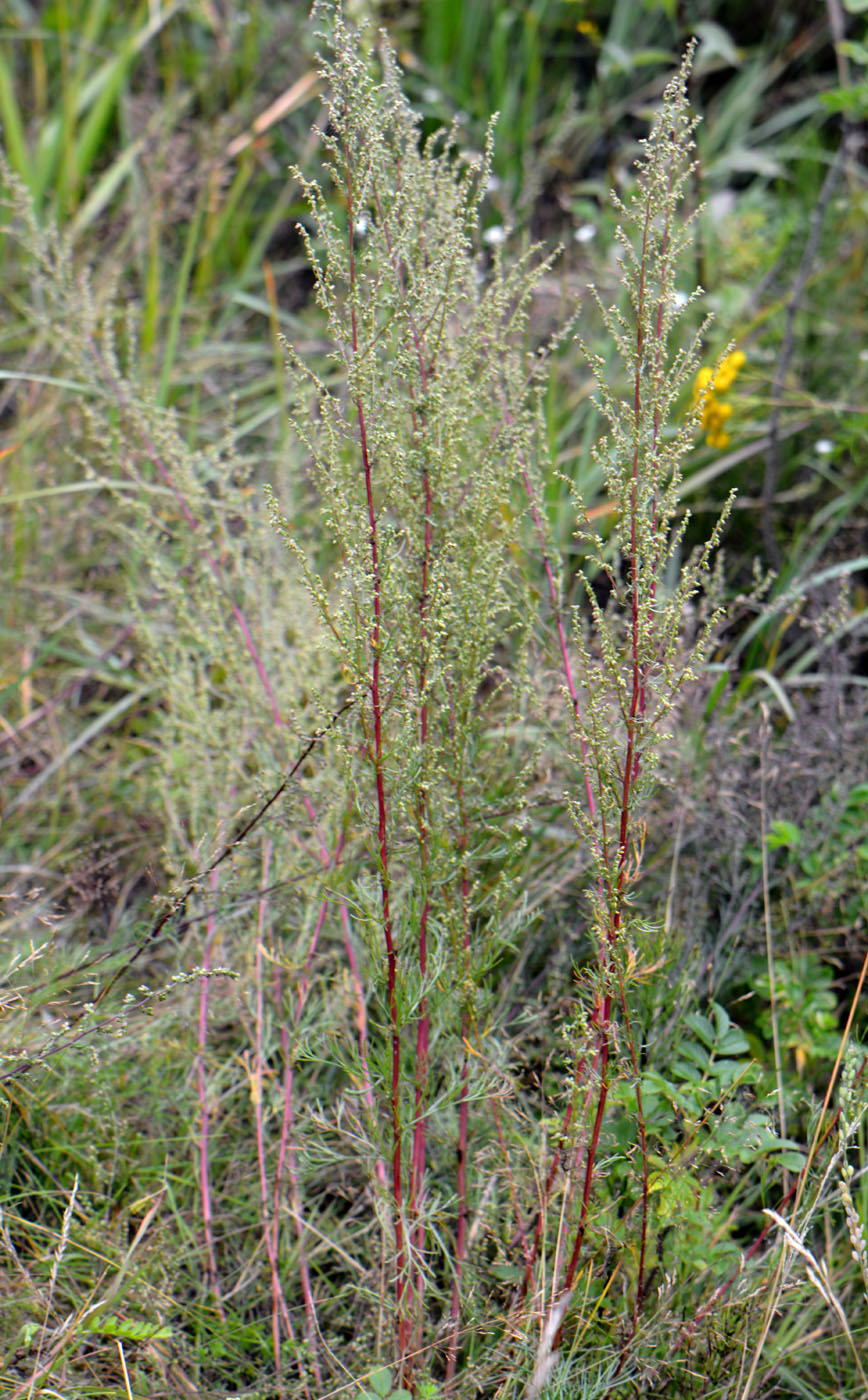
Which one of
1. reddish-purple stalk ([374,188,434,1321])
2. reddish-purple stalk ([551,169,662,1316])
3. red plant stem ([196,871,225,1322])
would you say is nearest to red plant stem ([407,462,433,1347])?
reddish-purple stalk ([374,188,434,1321])

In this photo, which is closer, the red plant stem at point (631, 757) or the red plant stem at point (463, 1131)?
the red plant stem at point (631, 757)

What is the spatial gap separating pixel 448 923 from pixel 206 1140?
0.59 m

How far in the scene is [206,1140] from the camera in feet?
5.02

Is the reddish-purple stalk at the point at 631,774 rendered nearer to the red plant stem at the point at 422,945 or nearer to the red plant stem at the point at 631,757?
the red plant stem at the point at 631,757

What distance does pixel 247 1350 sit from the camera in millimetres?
1455

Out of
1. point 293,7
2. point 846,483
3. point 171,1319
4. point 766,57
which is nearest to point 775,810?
point 846,483

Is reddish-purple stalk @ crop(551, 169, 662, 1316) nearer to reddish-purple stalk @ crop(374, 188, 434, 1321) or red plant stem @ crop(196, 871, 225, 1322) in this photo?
reddish-purple stalk @ crop(374, 188, 434, 1321)

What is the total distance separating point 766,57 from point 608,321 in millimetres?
3359

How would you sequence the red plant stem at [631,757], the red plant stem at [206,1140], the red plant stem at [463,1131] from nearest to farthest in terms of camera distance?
the red plant stem at [631,757] → the red plant stem at [463,1131] → the red plant stem at [206,1140]

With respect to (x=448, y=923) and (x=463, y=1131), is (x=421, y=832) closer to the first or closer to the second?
(x=448, y=923)

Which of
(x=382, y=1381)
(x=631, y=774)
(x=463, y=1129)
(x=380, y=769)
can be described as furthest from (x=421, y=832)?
(x=382, y=1381)

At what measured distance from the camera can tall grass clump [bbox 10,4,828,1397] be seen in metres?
1.11

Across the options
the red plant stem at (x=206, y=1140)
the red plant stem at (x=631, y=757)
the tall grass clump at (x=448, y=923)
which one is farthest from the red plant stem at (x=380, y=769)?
the red plant stem at (x=206, y=1140)

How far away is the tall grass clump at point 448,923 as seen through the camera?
3.64 ft
